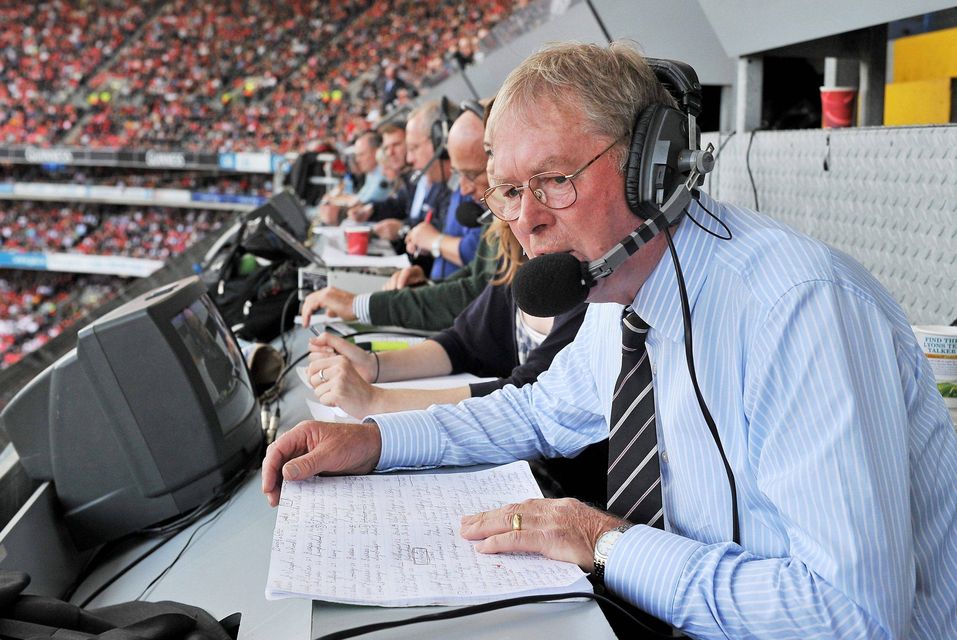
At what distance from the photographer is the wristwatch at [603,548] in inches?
30.9

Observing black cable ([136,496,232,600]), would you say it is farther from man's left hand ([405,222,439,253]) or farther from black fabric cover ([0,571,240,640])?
man's left hand ([405,222,439,253])

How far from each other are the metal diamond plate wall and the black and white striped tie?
700mm

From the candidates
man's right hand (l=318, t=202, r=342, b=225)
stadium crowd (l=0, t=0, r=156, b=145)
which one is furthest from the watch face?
stadium crowd (l=0, t=0, r=156, b=145)

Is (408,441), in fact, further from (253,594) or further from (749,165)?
(749,165)

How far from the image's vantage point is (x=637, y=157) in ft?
2.67

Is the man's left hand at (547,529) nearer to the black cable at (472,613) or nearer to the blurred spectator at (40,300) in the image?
the black cable at (472,613)

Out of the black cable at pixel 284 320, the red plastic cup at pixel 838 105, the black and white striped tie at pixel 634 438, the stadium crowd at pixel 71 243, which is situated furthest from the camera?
the stadium crowd at pixel 71 243

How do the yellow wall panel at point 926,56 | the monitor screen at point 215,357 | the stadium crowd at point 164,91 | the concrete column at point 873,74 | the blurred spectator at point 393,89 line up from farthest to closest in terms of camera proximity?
the stadium crowd at point 164,91
the blurred spectator at point 393,89
the yellow wall panel at point 926,56
the concrete column at point 873,74
the monitor screen at point 215,357

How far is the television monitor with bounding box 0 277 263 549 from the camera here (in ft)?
3.83

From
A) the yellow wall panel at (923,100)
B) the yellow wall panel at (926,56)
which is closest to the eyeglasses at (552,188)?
the yellow wall panel at (923,100)

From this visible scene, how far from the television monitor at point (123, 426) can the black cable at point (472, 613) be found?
61 cm

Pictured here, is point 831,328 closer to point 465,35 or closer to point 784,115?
point 784,115

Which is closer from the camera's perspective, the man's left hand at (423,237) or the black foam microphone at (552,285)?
the black foam microphone at (552,285)

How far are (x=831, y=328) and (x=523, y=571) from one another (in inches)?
13.2
